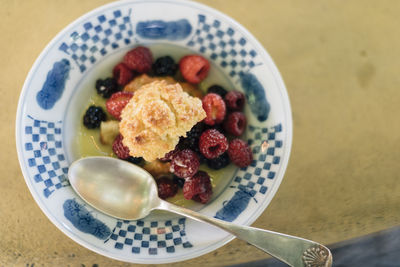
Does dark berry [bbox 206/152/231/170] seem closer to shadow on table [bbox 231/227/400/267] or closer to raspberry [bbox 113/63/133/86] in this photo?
raspberry [bbox 113/63/133/86]

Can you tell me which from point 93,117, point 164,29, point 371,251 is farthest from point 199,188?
point 371,251

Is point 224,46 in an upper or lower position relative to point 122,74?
upper

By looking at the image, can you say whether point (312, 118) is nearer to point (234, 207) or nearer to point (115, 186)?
point (234, 207)

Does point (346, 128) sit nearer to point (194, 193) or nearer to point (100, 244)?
point (194, 193)

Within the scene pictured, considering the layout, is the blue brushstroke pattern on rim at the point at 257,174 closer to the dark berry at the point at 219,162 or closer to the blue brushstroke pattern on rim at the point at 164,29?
the dark berry at the point at 219,162

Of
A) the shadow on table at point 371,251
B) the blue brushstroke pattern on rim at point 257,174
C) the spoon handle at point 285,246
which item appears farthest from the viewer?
the shadow on table at point 371,251

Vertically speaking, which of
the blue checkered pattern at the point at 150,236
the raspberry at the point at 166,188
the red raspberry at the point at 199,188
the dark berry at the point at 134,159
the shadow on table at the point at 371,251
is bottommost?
the shadow on table at the point at 371,251

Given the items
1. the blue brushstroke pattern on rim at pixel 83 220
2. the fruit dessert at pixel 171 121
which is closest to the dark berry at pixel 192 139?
the fruit dessert at pixel 171 121
